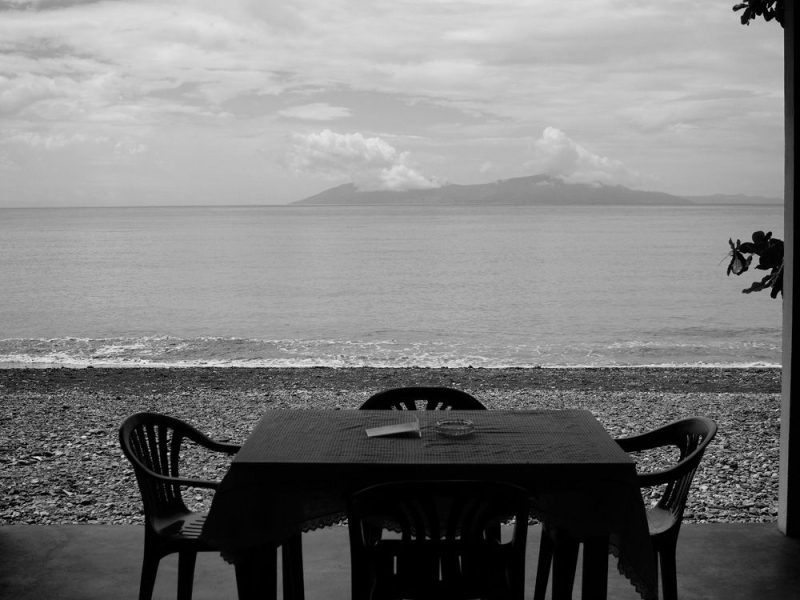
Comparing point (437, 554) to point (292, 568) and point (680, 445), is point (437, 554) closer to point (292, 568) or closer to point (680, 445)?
point (292, 568)

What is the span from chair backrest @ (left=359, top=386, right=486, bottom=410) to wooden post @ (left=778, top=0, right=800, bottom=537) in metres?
1.45

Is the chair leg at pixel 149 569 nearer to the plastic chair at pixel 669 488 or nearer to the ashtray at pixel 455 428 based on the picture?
the ashtray at pixel 455 428

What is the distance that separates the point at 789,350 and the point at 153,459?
2756 millimetres

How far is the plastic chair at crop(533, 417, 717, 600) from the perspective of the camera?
118 inches

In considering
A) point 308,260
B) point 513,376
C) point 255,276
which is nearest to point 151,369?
point 513,376

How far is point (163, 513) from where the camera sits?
321cm

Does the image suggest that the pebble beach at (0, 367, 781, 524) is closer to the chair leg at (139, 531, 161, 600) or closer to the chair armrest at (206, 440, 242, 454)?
the chair armrest at (206, 440, 242, 454)

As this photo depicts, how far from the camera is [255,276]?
31031 millimetres

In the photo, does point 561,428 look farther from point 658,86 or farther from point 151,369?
point 658,86

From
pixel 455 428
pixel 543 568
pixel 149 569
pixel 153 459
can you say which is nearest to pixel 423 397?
pixel 455 428

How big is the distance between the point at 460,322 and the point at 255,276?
1320 cm

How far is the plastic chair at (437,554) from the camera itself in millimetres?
2494

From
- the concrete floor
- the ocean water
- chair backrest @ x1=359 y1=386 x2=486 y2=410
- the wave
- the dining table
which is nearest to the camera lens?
the dining table

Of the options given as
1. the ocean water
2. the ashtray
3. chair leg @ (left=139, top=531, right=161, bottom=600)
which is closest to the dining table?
the ashtray
